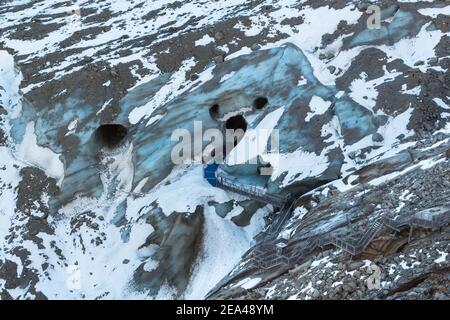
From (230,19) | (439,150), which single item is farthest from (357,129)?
(230,19)

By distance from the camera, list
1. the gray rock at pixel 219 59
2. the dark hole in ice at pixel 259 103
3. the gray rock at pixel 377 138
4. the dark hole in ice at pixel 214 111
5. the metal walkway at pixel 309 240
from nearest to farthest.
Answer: the metal walkway at pixel 309 240 < the gray rock at pixel 377 138 < the dark hole in ice at pixel 259 103 < the dark hole in ice at pixel 214 111 < the gray rock at pixel 219 59

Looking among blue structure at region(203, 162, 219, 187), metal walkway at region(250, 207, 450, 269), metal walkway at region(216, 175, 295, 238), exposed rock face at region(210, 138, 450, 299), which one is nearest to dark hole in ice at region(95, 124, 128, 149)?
blue structure at region(203, 162, 219, 187)

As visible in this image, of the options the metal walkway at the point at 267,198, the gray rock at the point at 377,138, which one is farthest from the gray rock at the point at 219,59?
the gray rock at the point at 377,138

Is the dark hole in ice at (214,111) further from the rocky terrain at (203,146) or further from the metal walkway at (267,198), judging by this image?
the metal walkway at (267,198)
